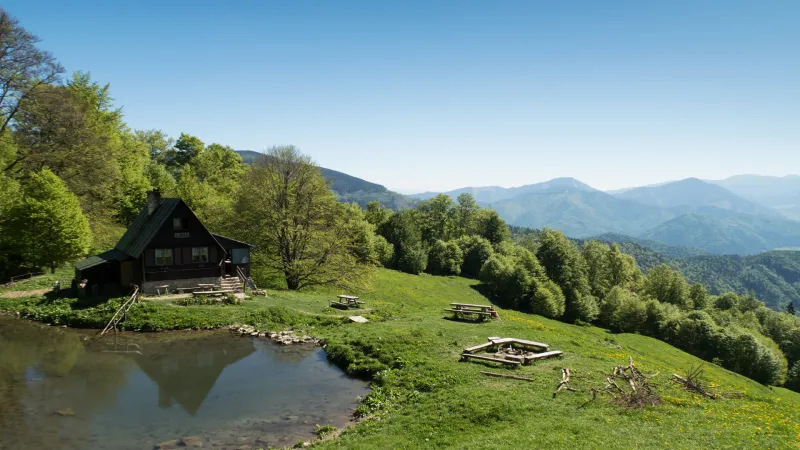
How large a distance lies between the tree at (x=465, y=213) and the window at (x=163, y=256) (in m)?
81.2

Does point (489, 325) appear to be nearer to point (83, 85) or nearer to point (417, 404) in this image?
point (417, 404)

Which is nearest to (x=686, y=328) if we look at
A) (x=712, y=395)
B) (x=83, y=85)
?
(x=712, y=395)

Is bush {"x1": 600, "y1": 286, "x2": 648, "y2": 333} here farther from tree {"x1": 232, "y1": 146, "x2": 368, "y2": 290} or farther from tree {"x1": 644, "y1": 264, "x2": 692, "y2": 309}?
tree {"x1": 232, "y1": 146, "x2": 368, "y2": 290}

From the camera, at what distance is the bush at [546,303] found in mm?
72125

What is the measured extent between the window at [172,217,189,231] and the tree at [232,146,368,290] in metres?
9.72

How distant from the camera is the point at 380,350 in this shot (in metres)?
27.0

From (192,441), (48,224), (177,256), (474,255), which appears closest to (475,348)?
(192,441)

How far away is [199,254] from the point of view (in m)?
41.2

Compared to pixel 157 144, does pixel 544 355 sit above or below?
below

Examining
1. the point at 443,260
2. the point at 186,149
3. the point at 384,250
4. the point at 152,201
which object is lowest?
the point at 443,260

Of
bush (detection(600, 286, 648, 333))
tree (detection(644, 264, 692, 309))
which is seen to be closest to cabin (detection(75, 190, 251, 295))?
bush (detection(600, 286, 648, 333))

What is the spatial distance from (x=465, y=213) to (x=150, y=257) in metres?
86.7

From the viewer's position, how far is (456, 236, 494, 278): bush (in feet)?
304

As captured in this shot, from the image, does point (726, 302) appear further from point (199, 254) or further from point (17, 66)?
point (17, 66)
